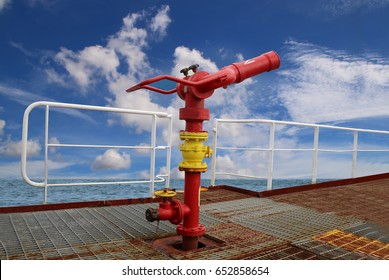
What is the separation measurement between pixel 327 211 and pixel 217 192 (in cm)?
152

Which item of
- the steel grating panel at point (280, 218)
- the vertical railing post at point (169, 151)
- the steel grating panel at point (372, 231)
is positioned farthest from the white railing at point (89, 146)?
the steel grating panel at point (372, 231)

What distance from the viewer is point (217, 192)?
4.86 metres

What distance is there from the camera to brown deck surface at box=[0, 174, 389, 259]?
2438 mm

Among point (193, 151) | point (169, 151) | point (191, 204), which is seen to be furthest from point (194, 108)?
point (169, 151)

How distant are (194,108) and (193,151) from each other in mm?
304

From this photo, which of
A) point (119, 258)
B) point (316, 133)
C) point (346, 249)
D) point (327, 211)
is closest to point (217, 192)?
point (327, 211)

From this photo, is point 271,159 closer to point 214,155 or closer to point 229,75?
point 214,155

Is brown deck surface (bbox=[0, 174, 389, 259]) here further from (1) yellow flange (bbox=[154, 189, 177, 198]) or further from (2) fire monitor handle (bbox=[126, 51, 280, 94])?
(2) fire monitor handle (bbox=[126, 51, 280, 94])

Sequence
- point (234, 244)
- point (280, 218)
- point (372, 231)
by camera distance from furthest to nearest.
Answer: point (280, 218), point (372, 231), point (234, 244)

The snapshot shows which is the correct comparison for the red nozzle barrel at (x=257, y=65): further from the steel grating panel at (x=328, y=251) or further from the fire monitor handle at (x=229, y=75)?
the steel grating panel at (x=328, y=251)

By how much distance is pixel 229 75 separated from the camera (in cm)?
240

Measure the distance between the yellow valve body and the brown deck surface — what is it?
1.97 ft

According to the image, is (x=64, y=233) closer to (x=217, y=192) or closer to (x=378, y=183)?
(x=217, y=192)
